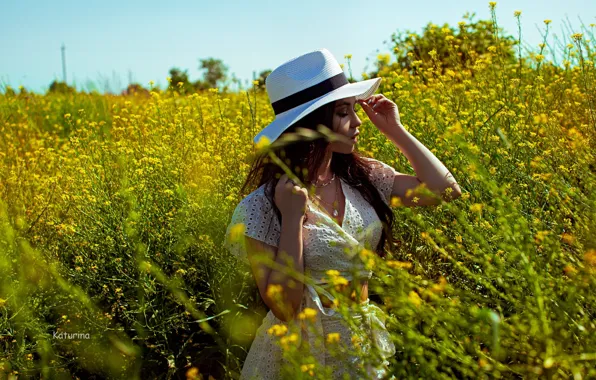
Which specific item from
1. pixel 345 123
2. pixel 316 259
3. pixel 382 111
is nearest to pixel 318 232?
pixel 316 259

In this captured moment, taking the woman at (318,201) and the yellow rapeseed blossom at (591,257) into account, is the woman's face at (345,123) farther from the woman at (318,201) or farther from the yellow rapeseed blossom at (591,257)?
the yellow rapeseed blossom at (591,257)

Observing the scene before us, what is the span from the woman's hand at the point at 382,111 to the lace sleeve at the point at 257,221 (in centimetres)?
46

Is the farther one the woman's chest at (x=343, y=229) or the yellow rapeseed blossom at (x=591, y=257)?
the woman's chest at (x=343, y=229)

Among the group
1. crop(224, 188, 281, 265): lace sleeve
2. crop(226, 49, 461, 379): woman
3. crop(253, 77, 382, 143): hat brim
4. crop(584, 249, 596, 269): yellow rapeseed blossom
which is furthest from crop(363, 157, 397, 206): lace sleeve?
crop(584, 249, 596, 269): yellow rapeseed blossom

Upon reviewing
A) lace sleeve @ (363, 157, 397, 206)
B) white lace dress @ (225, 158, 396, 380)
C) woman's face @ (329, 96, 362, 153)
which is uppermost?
woman's face @ (329, 96, 362, 153)

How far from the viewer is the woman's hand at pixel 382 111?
2.34m

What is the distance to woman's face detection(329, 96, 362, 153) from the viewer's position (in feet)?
7.16

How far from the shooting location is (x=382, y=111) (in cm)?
238

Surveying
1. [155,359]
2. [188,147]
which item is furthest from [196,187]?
[155,359]

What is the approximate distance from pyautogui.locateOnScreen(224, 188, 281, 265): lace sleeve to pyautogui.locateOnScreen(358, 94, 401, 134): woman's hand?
0.46 meters

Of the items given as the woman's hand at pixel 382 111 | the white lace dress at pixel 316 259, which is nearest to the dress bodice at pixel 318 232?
the white lace dress at pixel 316 259

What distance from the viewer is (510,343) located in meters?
1.61

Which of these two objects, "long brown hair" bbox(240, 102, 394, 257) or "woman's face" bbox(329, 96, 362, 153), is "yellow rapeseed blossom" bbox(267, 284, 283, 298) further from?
"woman's face" bbox(329, 96, 362, 153)

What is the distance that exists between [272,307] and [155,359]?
3.31ft
